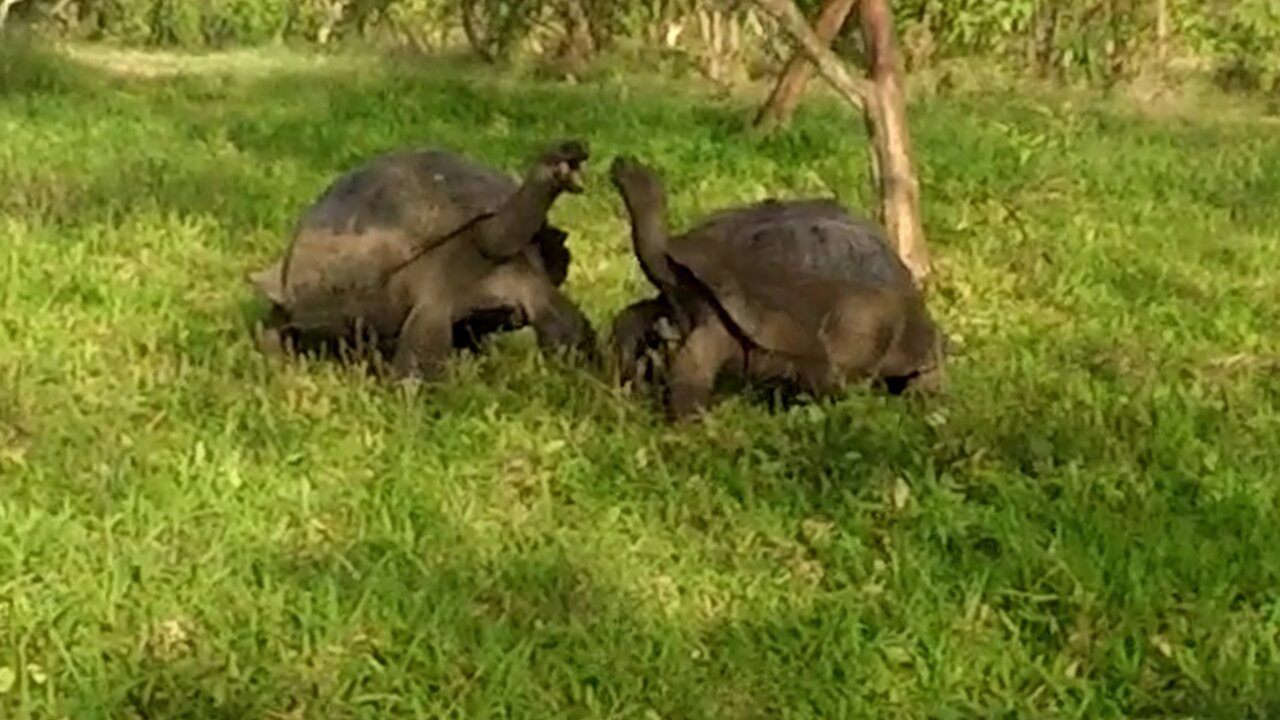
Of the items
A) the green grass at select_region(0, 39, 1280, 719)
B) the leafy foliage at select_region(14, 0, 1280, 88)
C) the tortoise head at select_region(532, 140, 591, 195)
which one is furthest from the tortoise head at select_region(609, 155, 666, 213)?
the leafy foliage at select_region(14, 0, 1280, 88)

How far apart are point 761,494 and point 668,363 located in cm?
71

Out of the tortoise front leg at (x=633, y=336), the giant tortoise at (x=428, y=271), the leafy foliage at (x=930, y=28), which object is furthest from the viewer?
the leafy foliage at (x=930, y=28)

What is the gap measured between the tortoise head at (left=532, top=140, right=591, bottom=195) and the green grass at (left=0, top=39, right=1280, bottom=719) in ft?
1.48

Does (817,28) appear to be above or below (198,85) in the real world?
above

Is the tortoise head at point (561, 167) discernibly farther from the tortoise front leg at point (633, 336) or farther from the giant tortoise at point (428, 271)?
the tortoise front leg at point (633, 336)

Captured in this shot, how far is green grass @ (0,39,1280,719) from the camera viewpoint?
3453 millimetres

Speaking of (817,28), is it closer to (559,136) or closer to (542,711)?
(559,136)

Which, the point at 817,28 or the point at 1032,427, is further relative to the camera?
the point at 817,28

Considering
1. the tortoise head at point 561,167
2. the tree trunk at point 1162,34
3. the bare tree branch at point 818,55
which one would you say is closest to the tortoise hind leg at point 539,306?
the tortoise head at point 561,167

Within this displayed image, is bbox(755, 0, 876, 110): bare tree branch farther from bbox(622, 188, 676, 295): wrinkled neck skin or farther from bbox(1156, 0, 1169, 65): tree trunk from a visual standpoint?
bbox(1156, 0, 1169, 65): tree trunk

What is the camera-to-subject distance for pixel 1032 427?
4.86 metres

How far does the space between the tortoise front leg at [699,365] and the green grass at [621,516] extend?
92 mm

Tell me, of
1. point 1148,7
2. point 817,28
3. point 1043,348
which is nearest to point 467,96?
point 817,28

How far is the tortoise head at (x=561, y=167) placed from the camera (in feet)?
17.0
